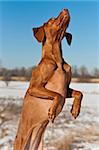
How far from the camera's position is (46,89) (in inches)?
75.6

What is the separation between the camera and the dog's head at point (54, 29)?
1.99m

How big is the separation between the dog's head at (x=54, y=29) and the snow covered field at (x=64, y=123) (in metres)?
1.98

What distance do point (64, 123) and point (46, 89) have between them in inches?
91.2

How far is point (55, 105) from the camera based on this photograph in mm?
1892

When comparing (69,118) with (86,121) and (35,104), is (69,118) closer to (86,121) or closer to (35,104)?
(86,121)

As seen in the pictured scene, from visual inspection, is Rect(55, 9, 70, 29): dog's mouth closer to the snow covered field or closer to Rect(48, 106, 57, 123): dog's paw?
Rect(48, 106, 57, 123): dog's paw

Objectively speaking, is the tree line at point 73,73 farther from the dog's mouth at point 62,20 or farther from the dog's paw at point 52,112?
the dog's paw at point 52,112

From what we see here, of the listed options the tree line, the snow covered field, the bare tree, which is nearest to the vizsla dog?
the snow covered field

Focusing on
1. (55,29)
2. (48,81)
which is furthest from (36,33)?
(48,81)

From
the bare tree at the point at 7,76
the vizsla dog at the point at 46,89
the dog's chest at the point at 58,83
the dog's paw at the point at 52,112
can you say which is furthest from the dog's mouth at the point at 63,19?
the bare tree at the point at 7,76

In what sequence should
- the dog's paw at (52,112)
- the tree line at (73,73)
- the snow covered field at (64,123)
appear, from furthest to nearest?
1. the tree line at (73,73)
2. the snow covered field at (64,123)
3. the dog's paw at (52,112)

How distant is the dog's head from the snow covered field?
6.50 ft

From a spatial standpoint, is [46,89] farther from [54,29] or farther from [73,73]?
[73,73]

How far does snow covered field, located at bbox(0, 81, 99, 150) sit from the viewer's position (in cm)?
408
